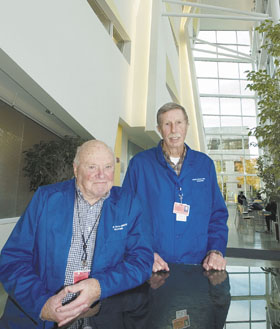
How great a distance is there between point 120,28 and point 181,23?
38.6 feet

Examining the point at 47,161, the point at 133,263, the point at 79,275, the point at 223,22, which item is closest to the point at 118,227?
the point at 133,263

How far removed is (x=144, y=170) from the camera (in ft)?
6.76

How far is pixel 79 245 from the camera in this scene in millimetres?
1343

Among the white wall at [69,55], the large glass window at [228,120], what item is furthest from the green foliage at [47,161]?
the large glass window at [228,120]

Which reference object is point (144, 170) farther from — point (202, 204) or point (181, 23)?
point (181, 23)

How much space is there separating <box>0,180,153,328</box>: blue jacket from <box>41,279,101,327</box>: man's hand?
1.9 inches

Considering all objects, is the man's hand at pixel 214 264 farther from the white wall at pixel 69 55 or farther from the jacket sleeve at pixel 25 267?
the white wall at pixel 69 55

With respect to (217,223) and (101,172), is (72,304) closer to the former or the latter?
(101,172)

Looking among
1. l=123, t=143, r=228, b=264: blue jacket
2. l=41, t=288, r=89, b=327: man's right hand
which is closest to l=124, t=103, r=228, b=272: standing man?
l=123, t=143, r=228, b=264: blue jacket

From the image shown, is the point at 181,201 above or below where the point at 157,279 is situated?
above

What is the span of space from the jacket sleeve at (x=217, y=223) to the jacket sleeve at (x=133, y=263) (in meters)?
0.67

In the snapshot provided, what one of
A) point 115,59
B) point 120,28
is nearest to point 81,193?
point 115,59

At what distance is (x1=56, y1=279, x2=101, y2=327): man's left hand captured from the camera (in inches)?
39.0

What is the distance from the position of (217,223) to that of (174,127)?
31.4 inches
